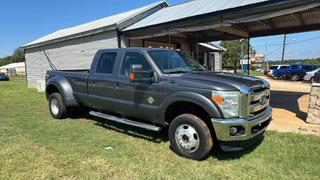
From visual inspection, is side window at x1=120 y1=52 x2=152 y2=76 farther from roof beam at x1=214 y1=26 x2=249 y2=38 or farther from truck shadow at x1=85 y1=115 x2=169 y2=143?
roof beam at x1=214 y1=26 x2=249 y2=38

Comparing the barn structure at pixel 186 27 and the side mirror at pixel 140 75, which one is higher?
the barn structure at pixel 186 27

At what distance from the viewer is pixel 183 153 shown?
5336 mm

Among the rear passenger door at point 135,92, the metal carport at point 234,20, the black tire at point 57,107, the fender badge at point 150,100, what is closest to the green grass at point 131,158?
the rear passenger door at point 135,92

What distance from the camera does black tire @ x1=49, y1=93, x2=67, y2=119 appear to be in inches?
335

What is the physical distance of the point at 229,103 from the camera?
4.82m

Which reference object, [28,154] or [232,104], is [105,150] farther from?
[232,104]

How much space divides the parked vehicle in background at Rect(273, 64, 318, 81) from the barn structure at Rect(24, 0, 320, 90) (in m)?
12.7

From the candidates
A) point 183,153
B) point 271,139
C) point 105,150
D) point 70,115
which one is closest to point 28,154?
point 105,150

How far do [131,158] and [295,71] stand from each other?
28.9m

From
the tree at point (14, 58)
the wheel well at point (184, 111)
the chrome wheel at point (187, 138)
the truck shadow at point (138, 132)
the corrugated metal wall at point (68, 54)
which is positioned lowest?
the truck shadow at point (138, 132)

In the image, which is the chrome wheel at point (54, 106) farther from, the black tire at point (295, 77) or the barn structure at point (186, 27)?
the black tire at point (295, 77)

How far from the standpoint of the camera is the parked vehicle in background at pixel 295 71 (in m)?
29.6

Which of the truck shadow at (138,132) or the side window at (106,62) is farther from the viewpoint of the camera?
the side window at (106,62)

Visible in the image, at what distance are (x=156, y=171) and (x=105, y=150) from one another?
4.68ft
